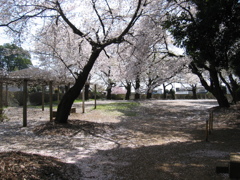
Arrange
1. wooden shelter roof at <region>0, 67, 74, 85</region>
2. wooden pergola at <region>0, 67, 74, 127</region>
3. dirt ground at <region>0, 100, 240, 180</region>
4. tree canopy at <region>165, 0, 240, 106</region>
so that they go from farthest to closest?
wooden shelter roof at <region>0, 67, 74, 85</region> < wooden pergola at <region>0, 67, 74, 127</region> < tree canopy at <region>165, 0, 240, 106</region> < dirt ground at <region>0, 100, 240, 180</region>

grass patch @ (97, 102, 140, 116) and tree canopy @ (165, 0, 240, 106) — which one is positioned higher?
tree canopy @ (165, 0, 240, 106)

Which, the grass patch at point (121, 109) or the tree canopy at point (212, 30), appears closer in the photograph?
the tree canopy at point (212, 30)

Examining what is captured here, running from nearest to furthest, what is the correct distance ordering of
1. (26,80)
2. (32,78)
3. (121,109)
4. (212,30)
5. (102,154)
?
(102,154) → (212,30) → (26,80) → (32,78) → (121,109)

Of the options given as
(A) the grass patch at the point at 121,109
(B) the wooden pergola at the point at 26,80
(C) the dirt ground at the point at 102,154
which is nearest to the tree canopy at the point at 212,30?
(C) the dirt ground at the point at 102,154

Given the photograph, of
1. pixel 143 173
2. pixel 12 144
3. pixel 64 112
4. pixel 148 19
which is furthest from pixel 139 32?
pixel 143 173

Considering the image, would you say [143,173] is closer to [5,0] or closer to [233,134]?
[233,134]

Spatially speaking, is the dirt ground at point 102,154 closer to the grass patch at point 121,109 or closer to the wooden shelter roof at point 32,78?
the wooden shelter roof at point 32,78

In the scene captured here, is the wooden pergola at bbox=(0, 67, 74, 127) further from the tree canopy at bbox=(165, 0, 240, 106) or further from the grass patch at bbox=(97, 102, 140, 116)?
the tree canopy at bbox=(165, 0, 240, 106)

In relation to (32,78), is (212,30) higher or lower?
higher

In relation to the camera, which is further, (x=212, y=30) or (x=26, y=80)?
(x=26, y=80)

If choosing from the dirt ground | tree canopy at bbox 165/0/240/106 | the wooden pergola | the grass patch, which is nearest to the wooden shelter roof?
the wooden pergola

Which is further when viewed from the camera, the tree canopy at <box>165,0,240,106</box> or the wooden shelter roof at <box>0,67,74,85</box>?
the wooden shelter roof at <box>0,67,74,85</box>

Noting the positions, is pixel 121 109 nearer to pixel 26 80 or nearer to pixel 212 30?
pixel 26 80

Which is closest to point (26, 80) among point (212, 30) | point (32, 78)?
point (32, 78)
